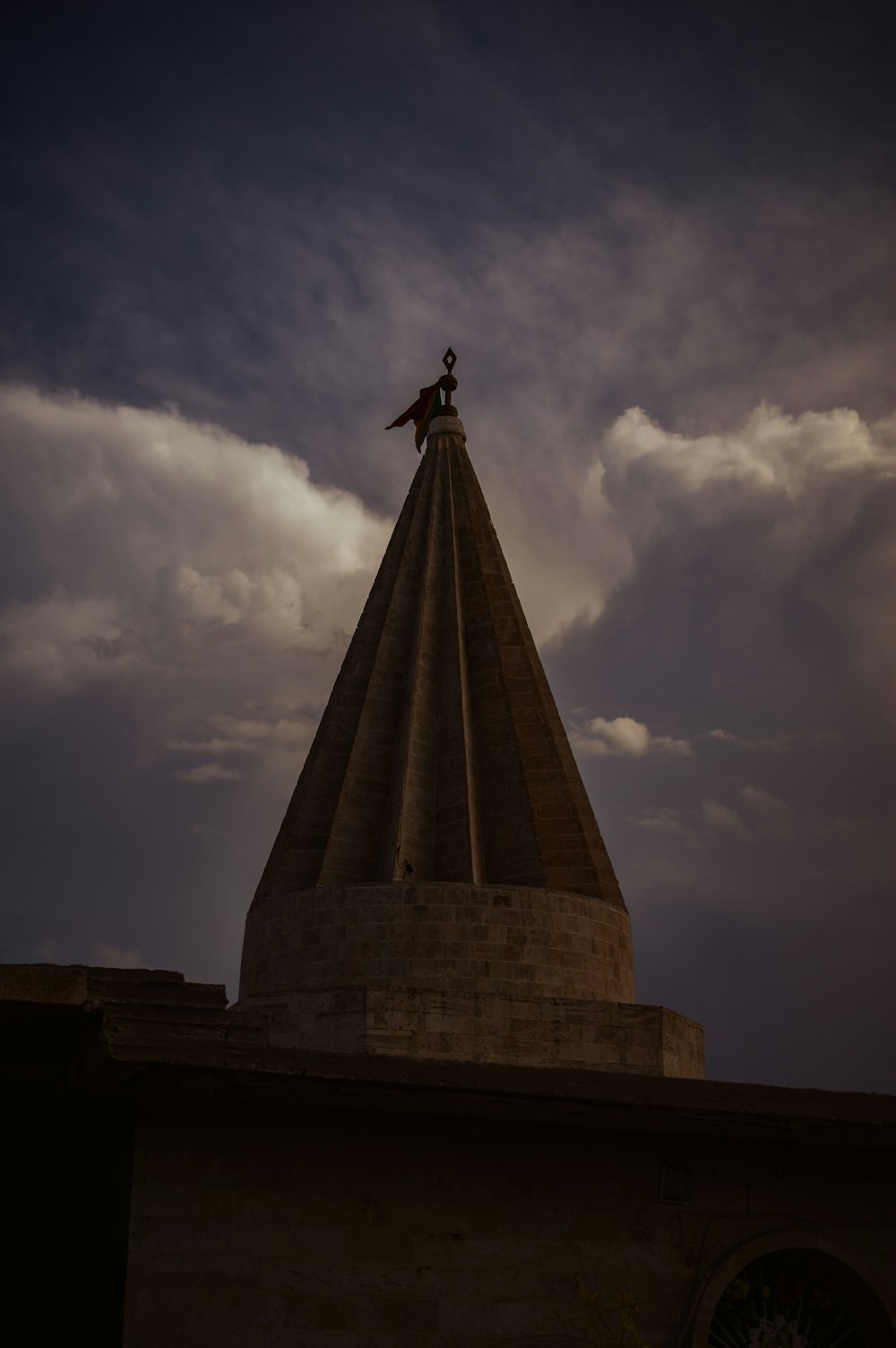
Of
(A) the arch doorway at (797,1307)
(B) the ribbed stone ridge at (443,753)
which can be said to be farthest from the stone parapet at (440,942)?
(A) the arch doorway at (797,1307)

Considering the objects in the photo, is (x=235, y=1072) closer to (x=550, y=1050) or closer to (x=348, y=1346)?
(x=348, y=1346)

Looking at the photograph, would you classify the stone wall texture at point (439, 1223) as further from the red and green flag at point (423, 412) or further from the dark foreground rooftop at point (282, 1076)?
the red and green flag at point (423, 412)

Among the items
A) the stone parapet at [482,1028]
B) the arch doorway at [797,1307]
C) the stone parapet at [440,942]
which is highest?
the stone parapet at [440,942]

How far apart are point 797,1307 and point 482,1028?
385 centimetres

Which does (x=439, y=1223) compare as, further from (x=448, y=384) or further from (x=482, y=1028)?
(x=448, y=384)

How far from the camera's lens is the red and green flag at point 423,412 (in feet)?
57.9

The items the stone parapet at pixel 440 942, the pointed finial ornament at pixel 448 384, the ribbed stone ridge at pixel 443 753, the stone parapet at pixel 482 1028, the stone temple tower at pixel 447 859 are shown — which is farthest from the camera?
the pointed finial ornament at pixel 448 384

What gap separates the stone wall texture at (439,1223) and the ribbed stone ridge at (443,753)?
5.38 meters

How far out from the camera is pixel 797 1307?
753 centimetres

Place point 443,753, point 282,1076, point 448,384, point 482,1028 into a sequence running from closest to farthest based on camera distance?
point 282,1076
point 482,1028
point 443,753
point 448,384

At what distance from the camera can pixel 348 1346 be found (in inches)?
264

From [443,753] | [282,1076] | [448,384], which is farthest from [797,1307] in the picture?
[448,384]

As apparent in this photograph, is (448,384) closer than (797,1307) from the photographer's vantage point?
No

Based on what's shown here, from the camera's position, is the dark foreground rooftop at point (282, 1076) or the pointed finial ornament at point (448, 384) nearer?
the dark foreground rooftop at point (282, 1076)
